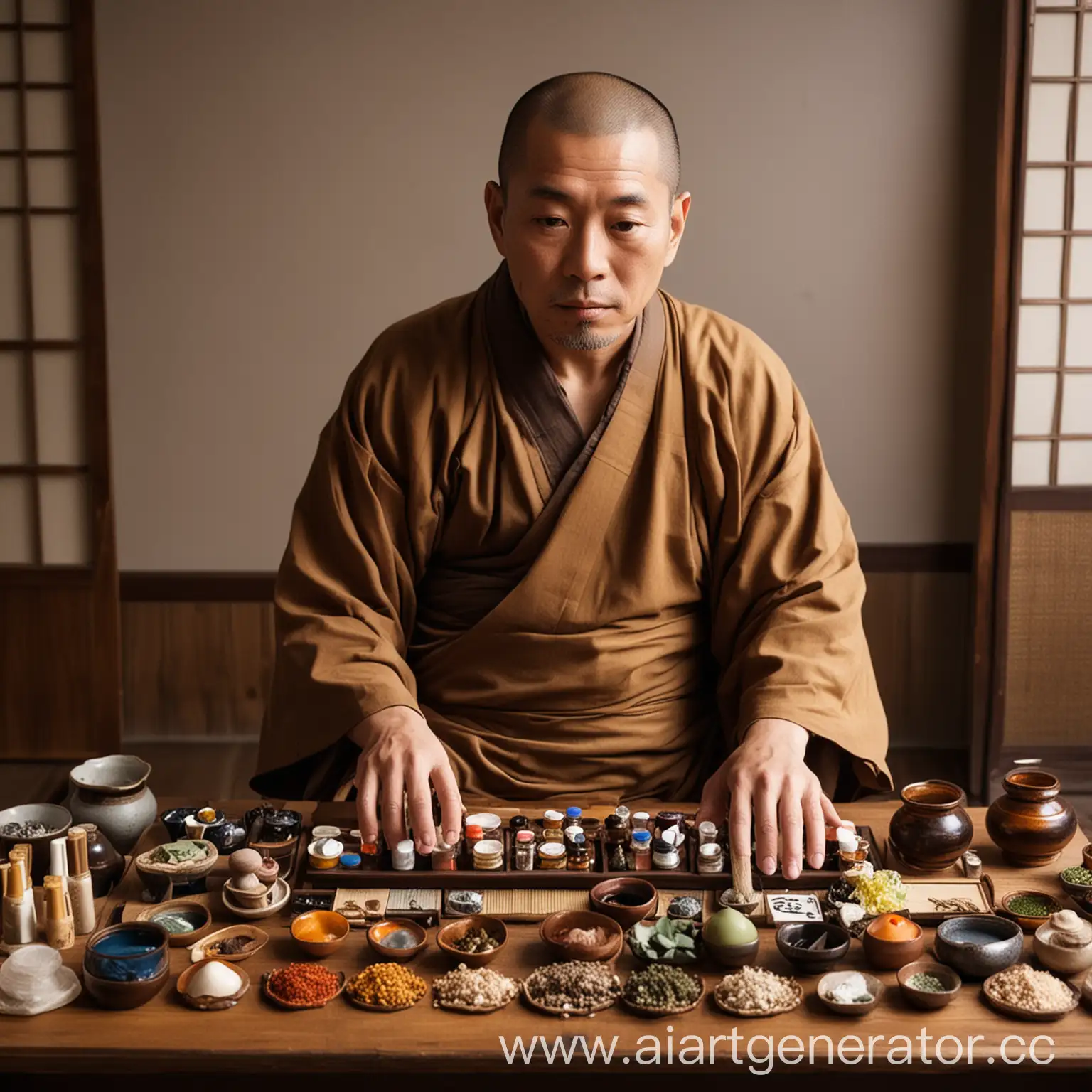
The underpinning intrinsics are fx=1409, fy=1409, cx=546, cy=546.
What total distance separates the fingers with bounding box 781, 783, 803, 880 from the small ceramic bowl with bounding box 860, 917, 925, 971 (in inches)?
6.8

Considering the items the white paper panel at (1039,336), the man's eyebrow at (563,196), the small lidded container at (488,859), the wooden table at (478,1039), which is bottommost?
the wooden table at (478,1039)

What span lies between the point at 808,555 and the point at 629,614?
0.35 meters

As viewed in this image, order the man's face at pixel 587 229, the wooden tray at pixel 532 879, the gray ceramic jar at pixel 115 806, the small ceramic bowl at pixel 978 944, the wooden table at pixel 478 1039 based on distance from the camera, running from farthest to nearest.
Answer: the man's face at pixel 587 229, the gray ceramic jar at pixel 115 806, the wooden tray at pixel 532 879, the small ceramic bowl at pixel 978 944, the wooden table at pixel 478 1039

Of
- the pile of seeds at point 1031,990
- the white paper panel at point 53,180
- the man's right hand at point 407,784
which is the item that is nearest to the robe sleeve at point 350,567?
the man's right hand at point 407,784

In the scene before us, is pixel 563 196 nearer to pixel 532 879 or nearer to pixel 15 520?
pixel 532 879

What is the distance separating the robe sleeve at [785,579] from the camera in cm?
250

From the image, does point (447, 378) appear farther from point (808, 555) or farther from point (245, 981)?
point (245, 981)

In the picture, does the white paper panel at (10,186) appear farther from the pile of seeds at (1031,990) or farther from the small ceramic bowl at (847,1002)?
the pile of seeds at (1031,990)

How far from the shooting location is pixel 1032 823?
224 centimetres

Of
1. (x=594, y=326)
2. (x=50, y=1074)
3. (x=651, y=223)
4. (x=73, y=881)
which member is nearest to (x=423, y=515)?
(x=594, y=326)

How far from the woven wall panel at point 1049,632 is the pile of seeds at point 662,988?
3.24 meters

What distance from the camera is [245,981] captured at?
1.90 meters

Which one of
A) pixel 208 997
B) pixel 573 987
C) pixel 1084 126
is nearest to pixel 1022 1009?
pixel 573 987

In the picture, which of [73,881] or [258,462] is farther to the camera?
[258,462]
